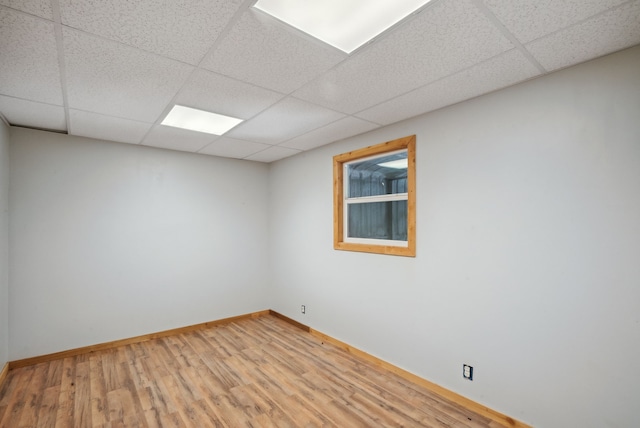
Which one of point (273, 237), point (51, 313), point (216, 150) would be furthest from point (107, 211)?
point (273, 237)

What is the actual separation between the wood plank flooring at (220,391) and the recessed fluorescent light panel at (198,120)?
2516mm

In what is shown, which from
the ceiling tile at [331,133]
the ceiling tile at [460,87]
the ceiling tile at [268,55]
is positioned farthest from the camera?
the ceiling tile at [331,133]

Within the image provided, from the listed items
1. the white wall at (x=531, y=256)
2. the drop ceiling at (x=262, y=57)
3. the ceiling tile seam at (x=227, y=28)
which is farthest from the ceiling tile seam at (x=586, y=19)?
the ceiling tile seam at (x=227, y=28)

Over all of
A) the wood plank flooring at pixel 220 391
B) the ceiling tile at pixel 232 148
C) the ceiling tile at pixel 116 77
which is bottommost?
the wood plank flooring at pixel 220 391

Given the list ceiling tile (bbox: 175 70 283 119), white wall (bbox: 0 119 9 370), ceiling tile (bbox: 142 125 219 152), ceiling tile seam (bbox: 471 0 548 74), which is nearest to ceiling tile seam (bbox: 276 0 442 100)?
ceiling tile seam (bbox: 471 0 548 74)

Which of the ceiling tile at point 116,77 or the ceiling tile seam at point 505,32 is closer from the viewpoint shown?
the ceiling tile seam at point 505,32

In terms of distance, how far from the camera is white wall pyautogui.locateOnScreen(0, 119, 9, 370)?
2957 millimetres

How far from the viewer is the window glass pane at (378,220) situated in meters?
3.17

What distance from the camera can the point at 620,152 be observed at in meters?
1.83

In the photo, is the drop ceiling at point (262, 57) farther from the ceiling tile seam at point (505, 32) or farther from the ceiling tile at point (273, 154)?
the ceiling tile at point (273, 154)

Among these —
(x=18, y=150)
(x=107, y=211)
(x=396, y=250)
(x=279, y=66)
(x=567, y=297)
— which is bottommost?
(x=567, y=297)

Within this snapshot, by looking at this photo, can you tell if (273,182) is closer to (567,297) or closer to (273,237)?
(273,237)

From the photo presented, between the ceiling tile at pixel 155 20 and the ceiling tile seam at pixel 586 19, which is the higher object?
the ceiling tile seam at pixel 586 19

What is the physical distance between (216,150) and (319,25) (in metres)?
3.00
